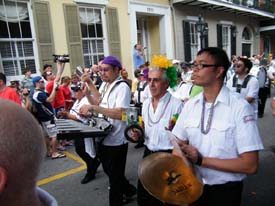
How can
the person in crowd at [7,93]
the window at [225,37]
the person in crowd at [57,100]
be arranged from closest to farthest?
the person in crowd at [7,93] < the person in crowd at [57,100] < the window at [225,37]

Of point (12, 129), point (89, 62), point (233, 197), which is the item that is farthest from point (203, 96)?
point (89, 62)

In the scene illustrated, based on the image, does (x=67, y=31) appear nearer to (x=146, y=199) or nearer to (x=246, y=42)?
(x=146, y=199)

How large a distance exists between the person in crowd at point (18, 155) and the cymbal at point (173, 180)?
952mm

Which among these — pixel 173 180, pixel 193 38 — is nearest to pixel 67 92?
pixel 173 180

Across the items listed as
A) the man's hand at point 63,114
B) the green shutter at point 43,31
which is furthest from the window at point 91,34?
the man's hand at point 63,114

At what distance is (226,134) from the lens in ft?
5.96

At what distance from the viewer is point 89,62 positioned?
10.7 meters

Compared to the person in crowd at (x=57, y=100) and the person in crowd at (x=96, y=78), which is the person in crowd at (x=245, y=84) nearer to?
the person in crowd at (x=57, y=100)

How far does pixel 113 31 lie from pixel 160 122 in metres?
8.94

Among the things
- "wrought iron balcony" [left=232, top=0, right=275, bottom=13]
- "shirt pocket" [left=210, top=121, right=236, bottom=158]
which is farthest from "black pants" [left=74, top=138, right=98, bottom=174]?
"wrought iron balcony" [left=232, top=0, right=275, bottom=13]

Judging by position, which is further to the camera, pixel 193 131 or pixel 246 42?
pixel 246 42

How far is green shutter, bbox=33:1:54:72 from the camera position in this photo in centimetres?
873

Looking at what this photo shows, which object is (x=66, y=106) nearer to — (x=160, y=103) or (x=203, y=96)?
(x=160, y=103)

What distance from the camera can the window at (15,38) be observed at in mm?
8250
